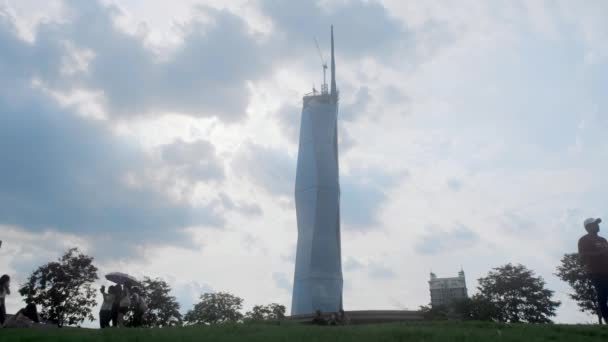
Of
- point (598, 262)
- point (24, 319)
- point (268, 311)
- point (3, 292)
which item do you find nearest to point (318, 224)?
point (268, 311)

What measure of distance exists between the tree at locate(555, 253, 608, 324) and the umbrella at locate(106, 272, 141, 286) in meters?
42.1

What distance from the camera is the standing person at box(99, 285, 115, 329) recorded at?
21359mm

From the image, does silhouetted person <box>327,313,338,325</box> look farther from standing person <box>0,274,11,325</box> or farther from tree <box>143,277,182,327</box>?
tree <box>143,277,182,327</box>

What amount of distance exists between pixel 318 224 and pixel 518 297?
39.1 metres

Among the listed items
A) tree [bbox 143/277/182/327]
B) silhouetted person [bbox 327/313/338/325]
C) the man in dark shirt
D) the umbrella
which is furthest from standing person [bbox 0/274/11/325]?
tree [bbox 143/277/182/327]

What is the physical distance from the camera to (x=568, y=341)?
13094 millimetres

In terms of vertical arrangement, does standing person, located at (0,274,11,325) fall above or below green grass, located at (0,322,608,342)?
above

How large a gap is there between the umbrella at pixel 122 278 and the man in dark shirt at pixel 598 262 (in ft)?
59.8

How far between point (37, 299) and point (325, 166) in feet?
183

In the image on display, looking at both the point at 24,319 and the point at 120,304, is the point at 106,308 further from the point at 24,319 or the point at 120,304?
the point at 24,319

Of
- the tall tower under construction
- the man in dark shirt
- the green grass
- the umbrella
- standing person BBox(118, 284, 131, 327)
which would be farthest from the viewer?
the tall tower under construction

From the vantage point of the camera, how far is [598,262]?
14438 millimetres

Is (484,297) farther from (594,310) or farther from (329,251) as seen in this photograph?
(329,251)

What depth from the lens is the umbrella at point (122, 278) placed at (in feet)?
81.2
